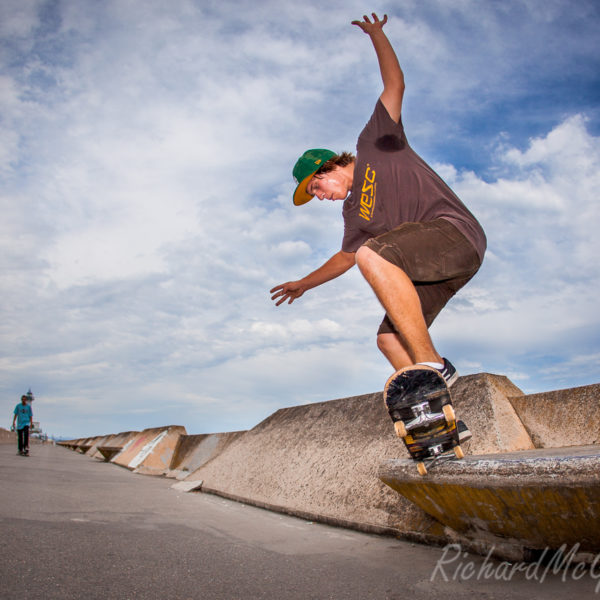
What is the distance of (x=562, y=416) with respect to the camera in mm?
2738

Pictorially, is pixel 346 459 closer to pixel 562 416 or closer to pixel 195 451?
pixel 562 416

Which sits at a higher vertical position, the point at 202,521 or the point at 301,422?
the point at 301,422

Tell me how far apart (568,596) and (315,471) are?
2057 mm

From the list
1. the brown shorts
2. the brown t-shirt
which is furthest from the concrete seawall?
the brown t-shirt

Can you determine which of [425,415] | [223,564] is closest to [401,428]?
[425,415]

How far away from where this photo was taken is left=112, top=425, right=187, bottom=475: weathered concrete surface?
26.2 ft

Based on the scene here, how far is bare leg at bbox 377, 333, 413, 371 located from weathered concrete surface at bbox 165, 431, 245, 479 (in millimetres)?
A: 4171

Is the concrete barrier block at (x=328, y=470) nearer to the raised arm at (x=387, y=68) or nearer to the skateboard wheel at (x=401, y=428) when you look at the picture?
the skateboard wheel at (x=401, y=428)

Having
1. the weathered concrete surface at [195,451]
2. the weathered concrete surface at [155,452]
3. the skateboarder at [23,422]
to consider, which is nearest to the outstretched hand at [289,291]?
the weathered concrete surface at [195,451]

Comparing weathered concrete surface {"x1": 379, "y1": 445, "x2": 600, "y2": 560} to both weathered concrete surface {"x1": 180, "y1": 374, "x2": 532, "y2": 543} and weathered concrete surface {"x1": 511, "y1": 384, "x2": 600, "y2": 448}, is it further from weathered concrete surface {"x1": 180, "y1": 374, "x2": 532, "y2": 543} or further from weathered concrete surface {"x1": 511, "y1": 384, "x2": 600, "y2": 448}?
weathered concrete surface {"x1": 511, "y1": 384, "x2": 600, "y2": 448}

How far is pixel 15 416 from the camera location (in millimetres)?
12633

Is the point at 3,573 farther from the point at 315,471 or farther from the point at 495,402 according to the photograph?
the point at 495,402

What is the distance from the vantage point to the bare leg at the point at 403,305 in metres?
A: 1.80

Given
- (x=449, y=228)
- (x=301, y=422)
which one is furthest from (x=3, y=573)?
(x=301, y=422)
